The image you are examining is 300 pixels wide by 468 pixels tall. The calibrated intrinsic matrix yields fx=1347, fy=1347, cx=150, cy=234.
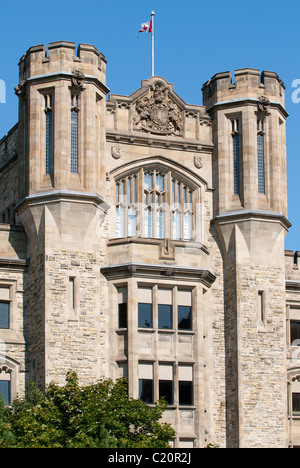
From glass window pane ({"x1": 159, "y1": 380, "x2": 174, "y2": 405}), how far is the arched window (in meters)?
6.61

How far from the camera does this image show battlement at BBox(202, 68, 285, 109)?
57.5 metres

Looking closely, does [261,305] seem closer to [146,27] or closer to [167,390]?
[167,390]

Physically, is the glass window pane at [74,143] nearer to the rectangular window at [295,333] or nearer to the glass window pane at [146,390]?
the glass window pane at [146,390]

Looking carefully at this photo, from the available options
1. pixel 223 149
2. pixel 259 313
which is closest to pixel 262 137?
pixel 223 149

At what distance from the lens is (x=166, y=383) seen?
53.2 m

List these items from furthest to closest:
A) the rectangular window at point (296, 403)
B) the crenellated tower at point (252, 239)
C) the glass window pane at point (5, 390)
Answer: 1. the rectangular window at point (296, 403)
2. the crenellated tower at point (252, 239)
3. the glass window pane at point (5, 390)

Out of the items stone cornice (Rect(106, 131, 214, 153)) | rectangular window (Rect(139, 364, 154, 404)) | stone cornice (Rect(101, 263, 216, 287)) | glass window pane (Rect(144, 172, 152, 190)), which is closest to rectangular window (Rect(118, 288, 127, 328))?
stone cornice (Rect(101, 263, 216, 287))

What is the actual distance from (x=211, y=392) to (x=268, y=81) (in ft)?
44.6

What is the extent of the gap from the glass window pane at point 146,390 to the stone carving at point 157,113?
11.0 meters

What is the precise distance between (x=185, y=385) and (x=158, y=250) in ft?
18.1

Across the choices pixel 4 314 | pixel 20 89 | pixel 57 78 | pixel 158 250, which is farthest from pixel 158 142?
pixel 4 314

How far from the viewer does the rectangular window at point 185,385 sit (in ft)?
175

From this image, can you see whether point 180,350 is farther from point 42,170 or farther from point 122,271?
point 42,170

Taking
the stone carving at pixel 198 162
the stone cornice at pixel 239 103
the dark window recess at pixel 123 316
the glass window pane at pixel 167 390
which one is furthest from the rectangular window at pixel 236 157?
the glass window pane at pixel 167 390
